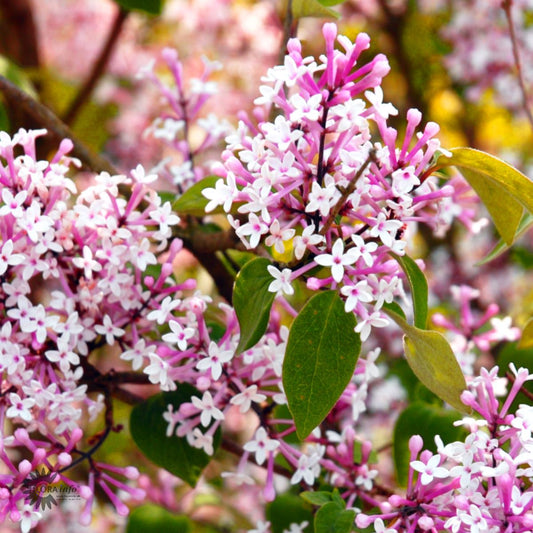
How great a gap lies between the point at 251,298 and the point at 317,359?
→ 10 cm

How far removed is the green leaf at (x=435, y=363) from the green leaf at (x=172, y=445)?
331 millimetres

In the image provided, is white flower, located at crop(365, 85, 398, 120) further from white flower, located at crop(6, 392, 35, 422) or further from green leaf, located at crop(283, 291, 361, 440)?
white flower, located at crop(6, 392, 35, 422)

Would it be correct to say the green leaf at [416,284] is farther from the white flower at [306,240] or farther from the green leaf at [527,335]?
the green leaf at [527,335]

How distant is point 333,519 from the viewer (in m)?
1.06

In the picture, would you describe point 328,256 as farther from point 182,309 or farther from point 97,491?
point 97,491

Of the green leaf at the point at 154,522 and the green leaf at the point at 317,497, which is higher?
the green leaf at the point at 317,497

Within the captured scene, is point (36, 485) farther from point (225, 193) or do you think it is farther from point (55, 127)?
point (55, 127)

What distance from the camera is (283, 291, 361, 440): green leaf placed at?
987 millimetres

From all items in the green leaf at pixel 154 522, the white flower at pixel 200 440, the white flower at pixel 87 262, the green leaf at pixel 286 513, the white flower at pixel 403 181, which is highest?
the white flower at pixel 403 181

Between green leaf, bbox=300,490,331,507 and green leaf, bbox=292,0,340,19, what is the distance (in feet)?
2.07

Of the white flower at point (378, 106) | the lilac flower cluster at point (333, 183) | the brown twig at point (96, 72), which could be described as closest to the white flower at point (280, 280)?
the lilac flower cluster at point (333, 183)

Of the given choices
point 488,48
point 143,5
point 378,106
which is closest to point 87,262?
point 378,106

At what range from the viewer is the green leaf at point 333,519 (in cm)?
105

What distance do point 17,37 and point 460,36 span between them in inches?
53.0
